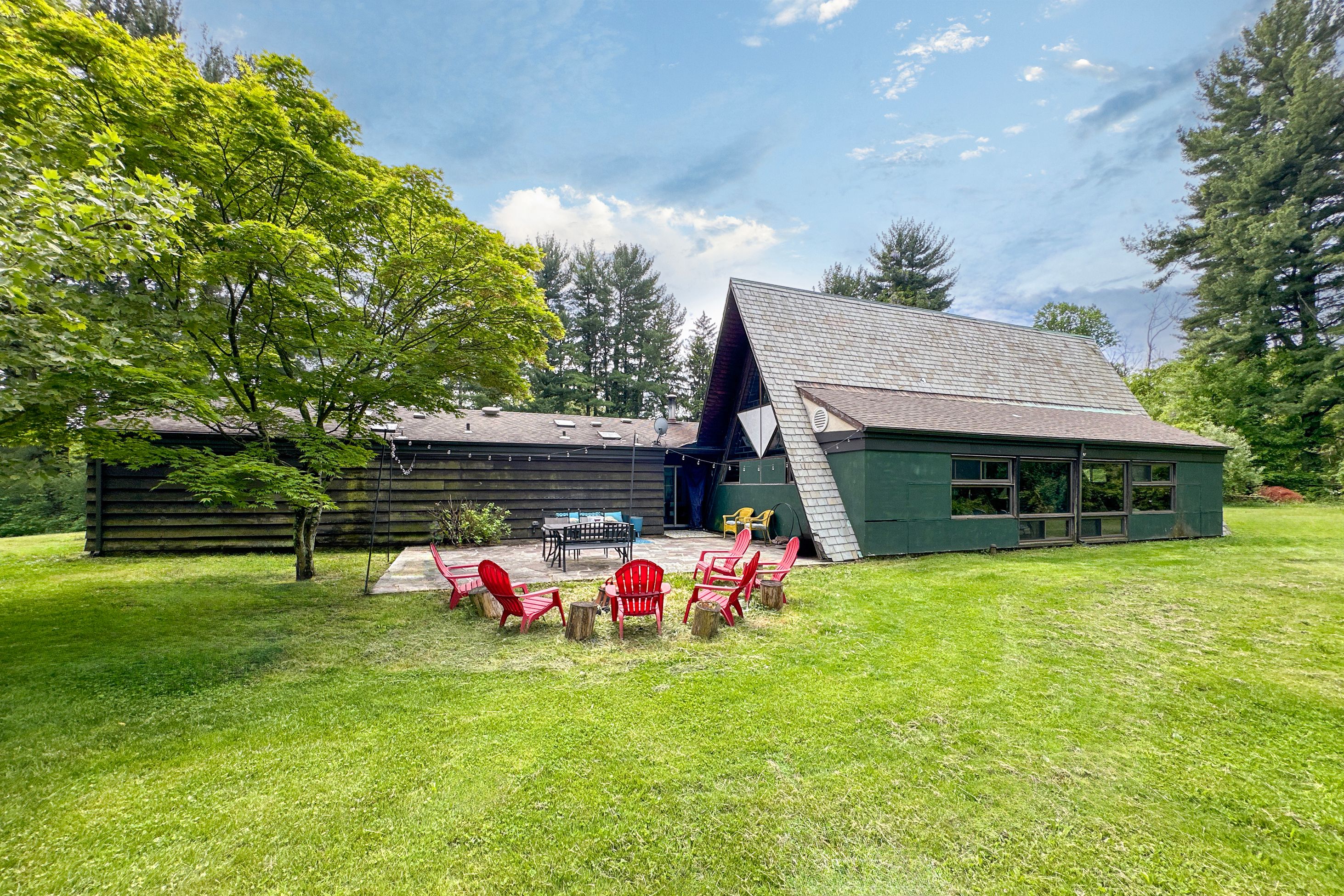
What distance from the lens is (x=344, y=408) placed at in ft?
25.0

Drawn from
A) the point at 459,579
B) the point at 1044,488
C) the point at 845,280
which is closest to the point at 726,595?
the point at 459,579

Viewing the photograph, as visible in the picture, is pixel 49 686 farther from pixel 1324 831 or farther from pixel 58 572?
pixel 1324 831

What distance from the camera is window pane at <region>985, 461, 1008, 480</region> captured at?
10742 mm

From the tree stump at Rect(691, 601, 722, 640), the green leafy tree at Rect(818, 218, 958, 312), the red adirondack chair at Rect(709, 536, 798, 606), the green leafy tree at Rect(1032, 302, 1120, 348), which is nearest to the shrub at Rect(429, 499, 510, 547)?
the red adirondack chair at Rect(709, 536, 798, 606)

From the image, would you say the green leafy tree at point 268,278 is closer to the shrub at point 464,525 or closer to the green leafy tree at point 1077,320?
the shrub at point 464,525

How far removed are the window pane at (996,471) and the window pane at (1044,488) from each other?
0.73 meters

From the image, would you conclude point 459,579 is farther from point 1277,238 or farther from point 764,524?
point 1277,238

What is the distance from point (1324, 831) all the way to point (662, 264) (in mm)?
31883

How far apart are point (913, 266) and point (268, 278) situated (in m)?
33.9

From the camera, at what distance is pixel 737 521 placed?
12.5 meters

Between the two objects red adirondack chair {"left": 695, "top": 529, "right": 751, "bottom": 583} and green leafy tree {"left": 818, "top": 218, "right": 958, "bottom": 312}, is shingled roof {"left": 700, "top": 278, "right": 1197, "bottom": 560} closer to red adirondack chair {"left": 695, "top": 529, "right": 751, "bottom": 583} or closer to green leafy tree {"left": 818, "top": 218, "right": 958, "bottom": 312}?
red adirondack chair {"left": 695, "top": 529, "right": 751, "bottom": 583}

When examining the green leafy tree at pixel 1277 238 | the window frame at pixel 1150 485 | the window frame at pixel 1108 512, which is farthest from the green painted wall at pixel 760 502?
the green leafy tree at pixel 1277 238

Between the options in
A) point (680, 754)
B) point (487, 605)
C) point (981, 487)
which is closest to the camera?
point (680, 754)

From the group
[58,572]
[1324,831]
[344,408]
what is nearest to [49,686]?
[344,408]
